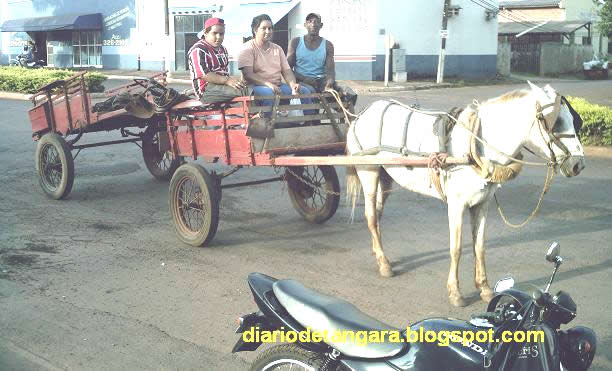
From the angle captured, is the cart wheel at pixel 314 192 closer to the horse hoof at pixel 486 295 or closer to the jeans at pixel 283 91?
the jeans at pixel 283 91

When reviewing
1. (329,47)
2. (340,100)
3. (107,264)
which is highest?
(329,47)

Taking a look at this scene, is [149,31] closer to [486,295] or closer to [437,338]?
[486,295]

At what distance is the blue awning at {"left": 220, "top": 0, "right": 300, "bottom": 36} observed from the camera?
106ft

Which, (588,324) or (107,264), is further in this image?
(107,264)

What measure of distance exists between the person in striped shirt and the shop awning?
34268mm

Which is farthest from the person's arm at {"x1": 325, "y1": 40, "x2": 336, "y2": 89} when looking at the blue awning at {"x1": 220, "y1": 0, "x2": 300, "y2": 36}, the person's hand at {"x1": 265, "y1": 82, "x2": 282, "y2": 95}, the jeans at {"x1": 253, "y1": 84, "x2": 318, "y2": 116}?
the blue awning at {"x1": 220, "y1": 0, "x2": 300, "y2": 36}

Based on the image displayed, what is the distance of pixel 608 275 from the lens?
6.78 metres

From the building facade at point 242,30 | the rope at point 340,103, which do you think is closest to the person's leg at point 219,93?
the rope at point 340,103

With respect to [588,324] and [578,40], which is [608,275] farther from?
[578,40]

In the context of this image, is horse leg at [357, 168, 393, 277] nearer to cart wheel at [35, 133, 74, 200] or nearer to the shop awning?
cart wheel at [35, 133, 74, 200]

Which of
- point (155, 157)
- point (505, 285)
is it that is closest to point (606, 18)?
point (155, 157)

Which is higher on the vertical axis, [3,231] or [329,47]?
[329,47]

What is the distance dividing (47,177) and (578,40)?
149 feet

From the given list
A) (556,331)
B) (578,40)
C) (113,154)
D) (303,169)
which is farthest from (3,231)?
(578,40)
